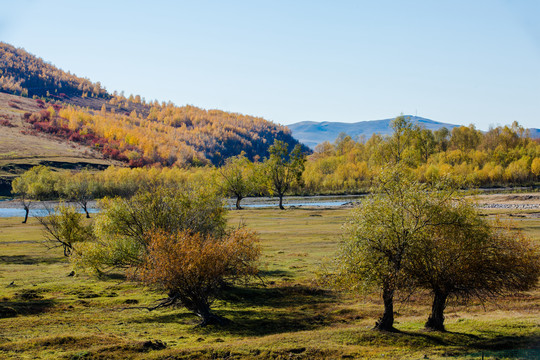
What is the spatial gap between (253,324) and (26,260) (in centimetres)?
4032

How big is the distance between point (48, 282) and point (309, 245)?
32941 millimetres

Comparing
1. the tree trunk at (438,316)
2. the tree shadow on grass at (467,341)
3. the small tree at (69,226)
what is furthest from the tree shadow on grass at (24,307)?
the tree trunk at (438,316)

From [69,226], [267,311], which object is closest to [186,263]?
[267,311]

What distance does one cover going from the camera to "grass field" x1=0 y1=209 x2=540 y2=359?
23438mm

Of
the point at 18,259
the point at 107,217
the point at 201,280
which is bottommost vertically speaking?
the point at 18,259

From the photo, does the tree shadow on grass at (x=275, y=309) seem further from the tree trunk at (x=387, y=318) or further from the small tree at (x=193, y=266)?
the tree trunk at (x=387, y=318)

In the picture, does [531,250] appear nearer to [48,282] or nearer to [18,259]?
[48,282]

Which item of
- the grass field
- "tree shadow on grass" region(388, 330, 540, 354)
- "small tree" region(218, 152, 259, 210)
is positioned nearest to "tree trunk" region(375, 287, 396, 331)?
"tree shadow on grass" region(388, 330, 540, 354)

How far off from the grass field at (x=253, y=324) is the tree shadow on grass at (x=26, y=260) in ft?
17.0

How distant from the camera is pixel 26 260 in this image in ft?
187

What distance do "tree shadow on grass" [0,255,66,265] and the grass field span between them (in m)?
5.19

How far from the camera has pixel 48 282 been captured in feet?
145

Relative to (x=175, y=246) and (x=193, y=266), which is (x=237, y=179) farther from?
(x=193, y=266)

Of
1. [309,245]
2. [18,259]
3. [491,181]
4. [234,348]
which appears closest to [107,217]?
[234,348]
